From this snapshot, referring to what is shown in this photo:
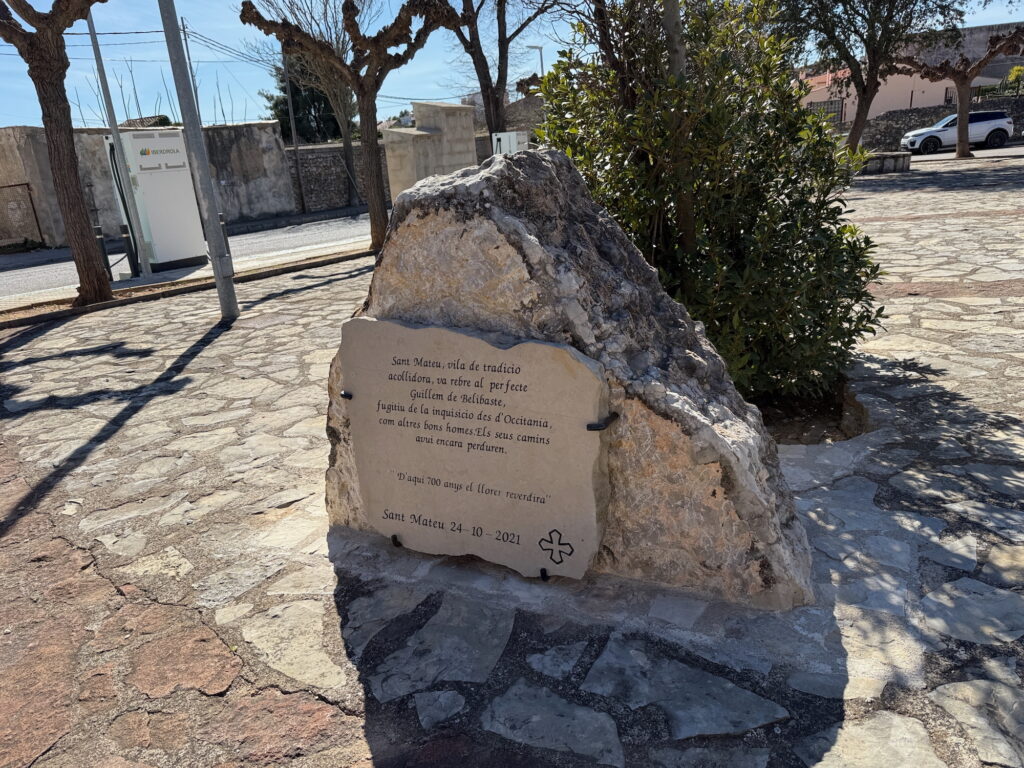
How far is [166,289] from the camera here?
10.0 metres

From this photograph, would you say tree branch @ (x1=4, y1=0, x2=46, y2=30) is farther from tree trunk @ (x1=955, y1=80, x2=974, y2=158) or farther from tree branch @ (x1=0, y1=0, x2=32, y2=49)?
tree trunk @ (x1=955, y1=80, x2=974, y2=158)

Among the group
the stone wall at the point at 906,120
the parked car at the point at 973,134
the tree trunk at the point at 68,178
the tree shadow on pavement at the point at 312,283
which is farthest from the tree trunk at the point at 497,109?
the stone wall at the point at 906,120

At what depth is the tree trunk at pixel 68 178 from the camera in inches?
330

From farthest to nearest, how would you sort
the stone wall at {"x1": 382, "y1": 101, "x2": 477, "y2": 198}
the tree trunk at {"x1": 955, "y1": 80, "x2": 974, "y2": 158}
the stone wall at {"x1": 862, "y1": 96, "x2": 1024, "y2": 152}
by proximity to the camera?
1. the stone wall at {"x1": 862, "y1": 96, "x2": 1024, "y2": 152}
2. the tree trunk at {"x1": 955, "y1": 80, "x2": 974, "y2": 158}
3. the stone wall at {"x1": 382, "y1": 101, "x2": 477, "y2": 198}

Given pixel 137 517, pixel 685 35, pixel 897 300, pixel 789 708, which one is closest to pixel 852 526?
pixel 789 708

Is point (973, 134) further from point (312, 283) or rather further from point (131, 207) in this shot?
point (131, 207)

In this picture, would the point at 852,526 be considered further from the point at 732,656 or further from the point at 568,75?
the point at 568,75

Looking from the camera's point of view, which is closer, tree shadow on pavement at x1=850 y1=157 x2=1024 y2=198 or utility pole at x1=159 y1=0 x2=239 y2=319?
utility pole at x1=159 y1=0 x2=239 y2=319

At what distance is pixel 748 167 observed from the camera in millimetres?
3803

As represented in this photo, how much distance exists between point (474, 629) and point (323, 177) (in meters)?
25.4

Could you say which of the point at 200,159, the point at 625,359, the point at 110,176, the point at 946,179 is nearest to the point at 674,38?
the point at 625,359

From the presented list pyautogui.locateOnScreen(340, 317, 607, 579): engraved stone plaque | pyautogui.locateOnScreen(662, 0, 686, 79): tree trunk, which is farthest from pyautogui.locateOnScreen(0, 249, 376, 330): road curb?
pyautogui.locateOnScreen(662, 0, 686, 79): tree trunk

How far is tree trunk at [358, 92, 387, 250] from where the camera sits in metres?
11.8

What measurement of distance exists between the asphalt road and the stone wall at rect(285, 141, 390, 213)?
4.50 meters
